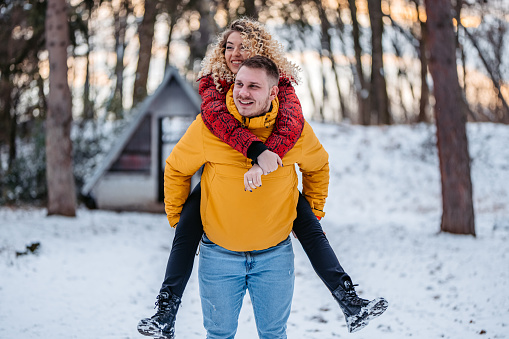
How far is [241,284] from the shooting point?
2.47 meters

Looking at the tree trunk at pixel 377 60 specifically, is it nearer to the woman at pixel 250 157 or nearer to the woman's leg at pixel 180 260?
the woman at pixel 250 157

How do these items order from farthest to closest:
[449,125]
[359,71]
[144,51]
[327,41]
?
[327,41] → [359,71] → [144,51] → [449,125]

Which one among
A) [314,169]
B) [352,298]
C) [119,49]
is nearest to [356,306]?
[352,298]

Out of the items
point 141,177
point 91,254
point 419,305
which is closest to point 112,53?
point 141,177

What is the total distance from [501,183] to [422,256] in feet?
28.2

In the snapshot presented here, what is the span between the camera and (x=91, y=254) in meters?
7.10

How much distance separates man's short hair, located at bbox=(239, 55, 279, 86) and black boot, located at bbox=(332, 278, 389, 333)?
110 cm

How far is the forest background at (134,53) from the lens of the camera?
9742mm

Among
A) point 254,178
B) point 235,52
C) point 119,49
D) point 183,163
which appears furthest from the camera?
point 119,49

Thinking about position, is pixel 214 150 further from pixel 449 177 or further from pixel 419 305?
pixel 449 177

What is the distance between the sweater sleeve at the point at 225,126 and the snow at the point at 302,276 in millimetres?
2666

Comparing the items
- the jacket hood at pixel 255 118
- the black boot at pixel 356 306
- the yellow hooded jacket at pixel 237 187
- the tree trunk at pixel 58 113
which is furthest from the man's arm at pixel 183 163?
the tree trunk at pixel 58 113

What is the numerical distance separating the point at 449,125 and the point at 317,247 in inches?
255

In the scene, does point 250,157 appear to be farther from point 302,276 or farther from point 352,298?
point 302,276
